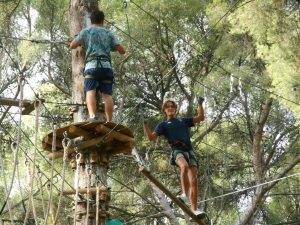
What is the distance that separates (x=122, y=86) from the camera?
7.86m

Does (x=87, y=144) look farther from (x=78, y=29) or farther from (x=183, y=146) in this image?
(x=78, y=29)

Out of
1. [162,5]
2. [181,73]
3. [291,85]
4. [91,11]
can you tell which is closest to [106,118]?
[91,11]

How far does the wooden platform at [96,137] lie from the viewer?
143 inches

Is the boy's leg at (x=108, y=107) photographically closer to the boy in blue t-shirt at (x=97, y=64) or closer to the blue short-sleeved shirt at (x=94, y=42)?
the boy in blue t-shirt at (x=97, y=64)

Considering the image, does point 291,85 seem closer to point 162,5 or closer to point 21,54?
point 162,5

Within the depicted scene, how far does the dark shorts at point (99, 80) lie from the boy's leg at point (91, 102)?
1.4 inches

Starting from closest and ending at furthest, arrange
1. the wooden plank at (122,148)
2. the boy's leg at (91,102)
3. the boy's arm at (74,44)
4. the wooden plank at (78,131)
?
the wooden plank at (78,131) < the boy's leg at (91,102) < the wooden plank at (122,148) < the boy's arm at (74,44)

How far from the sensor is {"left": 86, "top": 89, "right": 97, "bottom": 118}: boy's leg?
3799 millimetres

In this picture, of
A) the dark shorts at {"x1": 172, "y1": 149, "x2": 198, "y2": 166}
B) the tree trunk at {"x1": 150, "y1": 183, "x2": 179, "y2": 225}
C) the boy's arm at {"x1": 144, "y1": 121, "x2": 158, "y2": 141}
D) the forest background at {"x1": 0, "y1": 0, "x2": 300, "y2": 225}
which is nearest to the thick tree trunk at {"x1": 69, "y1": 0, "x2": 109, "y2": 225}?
the boy's arm at {"x1": 144, "y1": 121, "x2": 158, "y2": 141}

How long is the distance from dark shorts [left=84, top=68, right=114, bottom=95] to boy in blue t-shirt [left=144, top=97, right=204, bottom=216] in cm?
48

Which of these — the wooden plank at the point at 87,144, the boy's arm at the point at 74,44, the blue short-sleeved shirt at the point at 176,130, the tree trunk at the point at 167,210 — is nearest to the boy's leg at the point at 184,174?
the blue short-sleeved shirt at the point at 176,130

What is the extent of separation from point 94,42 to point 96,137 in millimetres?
704

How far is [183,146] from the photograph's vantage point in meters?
4.29

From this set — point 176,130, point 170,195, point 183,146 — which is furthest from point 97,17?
point 170,195
